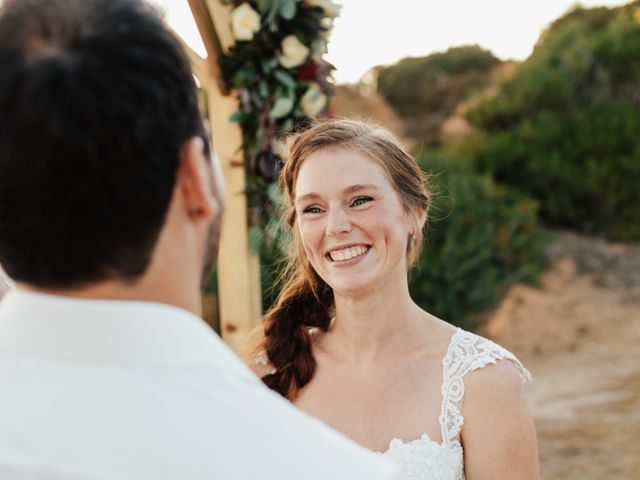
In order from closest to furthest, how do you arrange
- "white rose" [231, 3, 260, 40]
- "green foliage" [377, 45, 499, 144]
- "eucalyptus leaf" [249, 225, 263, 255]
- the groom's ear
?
1. the groom's ear
2. "white rose" [231, 3, 260, 40]
3. "eucalyptus leaf" [249, 225, 263, 255]
4. "green foliage" [377, 45, 499, 144]

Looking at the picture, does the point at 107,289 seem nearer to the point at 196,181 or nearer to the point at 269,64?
the point at 196,181

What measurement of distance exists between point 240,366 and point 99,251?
209 mm

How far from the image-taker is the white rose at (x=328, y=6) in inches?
126

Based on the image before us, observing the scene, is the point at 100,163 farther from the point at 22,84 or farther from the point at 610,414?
the point at 610,414

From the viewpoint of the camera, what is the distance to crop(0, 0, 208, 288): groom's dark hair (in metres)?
0.75

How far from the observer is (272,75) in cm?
329

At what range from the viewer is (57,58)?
758 mm

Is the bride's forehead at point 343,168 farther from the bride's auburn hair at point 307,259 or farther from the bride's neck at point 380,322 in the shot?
the bride's neck at point 380,322

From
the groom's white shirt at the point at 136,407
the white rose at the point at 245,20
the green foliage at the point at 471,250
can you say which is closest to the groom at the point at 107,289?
the groom's white shirt at the point at 136,407

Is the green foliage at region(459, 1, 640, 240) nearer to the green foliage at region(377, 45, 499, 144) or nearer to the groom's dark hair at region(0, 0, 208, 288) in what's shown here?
the green foliage at region(377, 45, 499, 144)

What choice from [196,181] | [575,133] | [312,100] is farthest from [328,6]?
[575,133]

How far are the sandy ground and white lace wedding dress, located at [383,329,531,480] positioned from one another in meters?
3.91

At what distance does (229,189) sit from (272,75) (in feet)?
1.89

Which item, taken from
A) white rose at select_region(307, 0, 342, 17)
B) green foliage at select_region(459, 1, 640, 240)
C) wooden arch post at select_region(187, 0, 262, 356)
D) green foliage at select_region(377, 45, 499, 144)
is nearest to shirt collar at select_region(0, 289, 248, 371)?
wooden arch post at select_region(187, 0, 262, 356)
